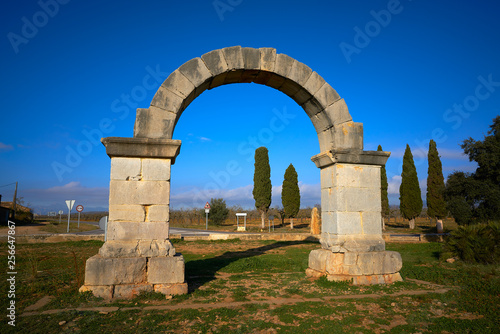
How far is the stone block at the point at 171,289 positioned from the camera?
5371 millimetres

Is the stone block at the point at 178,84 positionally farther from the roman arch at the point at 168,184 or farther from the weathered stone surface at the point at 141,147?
the weathered stone surface at the point at 141,147

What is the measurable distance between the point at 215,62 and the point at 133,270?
4.26 meters

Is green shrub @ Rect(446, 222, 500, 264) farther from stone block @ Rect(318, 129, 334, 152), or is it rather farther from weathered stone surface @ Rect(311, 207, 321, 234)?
weathered stone surface @ Rect(311, 207, 321, 234)

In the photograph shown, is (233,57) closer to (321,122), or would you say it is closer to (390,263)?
(321,122)

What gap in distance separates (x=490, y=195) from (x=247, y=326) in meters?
17.5

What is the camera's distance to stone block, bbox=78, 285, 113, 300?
5180 millimetres

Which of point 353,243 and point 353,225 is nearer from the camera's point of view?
point 353,243

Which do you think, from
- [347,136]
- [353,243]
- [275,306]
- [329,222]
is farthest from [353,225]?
[275,306]

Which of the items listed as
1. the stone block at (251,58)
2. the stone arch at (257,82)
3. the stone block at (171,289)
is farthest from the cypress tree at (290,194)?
the stone block at (171,289)

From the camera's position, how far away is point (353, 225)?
666 centimetres

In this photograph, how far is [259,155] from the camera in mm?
33594

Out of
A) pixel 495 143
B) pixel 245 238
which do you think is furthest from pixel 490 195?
pixel 245 238

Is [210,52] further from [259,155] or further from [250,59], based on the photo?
[259,155]

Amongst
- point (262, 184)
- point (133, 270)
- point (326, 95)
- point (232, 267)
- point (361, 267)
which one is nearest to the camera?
point (133, 270)
